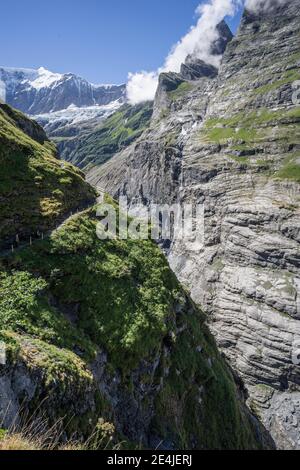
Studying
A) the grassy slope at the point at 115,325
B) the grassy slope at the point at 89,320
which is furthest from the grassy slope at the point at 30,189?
the grassy slope at the point at 115,325

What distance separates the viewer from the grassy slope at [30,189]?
35.4 m

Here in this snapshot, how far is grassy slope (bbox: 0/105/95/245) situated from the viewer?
1393 inches

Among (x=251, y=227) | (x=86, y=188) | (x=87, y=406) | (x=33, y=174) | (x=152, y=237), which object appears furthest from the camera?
(x=251, y=227)

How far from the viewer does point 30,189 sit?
130 ft

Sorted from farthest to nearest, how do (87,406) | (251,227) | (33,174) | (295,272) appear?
(251,227)
(295,272)
(33,174)
(87,406)

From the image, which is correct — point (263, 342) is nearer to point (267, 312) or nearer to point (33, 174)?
point (267, 312)

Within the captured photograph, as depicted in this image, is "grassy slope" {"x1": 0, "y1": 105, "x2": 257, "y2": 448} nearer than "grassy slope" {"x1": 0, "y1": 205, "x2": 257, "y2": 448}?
Yes

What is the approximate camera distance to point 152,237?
4478cm

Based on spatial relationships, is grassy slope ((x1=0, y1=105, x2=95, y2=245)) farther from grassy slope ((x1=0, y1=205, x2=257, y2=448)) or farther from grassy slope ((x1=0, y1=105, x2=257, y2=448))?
grassy slope ((x1=0, y1=205, x2=257, y2=448))

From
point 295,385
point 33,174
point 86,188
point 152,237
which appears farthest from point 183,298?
point 295,385

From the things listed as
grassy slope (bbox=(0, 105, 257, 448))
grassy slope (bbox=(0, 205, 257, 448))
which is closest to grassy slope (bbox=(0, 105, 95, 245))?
grassy slope (bbox=(0, 105, 257, 448))

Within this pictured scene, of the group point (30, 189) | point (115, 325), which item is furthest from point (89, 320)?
point (30, 189)

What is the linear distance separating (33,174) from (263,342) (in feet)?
417
